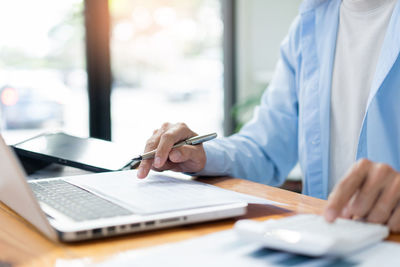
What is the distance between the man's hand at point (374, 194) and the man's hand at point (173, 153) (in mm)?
375

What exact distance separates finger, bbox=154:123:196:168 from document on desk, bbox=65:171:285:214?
0.03 metres

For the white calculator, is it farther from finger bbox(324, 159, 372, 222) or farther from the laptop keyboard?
the laptop keyboard

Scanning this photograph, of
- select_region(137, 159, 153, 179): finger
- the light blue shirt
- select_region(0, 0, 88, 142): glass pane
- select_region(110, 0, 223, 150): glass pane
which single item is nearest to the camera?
select_region(137, 159, 153, 179): finger

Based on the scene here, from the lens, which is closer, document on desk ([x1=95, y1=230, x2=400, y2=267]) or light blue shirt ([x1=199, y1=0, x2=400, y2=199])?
document on desk ([x1=95, y1=230, x2=400, y2=267])

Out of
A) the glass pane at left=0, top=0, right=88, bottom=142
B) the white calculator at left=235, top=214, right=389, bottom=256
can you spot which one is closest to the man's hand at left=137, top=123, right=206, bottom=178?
the white calculator at left=235, top=214, right=389, bottom=256

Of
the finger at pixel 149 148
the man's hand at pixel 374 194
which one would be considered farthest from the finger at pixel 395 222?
→ the finger at pixel 149 148

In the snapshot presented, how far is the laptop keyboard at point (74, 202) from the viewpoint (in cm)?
59

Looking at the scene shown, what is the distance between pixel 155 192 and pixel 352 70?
0.64 metres

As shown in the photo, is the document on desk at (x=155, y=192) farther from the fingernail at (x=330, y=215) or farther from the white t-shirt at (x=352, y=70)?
the white t-shirt at (x=352, y=70)

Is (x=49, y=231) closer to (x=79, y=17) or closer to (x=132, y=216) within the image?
(x=132, y=216)

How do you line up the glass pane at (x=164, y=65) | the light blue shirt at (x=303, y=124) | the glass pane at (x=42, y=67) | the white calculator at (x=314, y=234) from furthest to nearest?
the glass pane at (x=164, y=65)
the glass pane at (x=42, y=67)
the light blue shirt at (x=303, y=124)
the white calculator at (x=314, y=234)

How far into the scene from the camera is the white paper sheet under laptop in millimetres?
558

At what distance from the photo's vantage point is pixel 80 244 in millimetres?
543

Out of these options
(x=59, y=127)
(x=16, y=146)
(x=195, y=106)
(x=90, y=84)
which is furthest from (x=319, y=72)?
(x=195, y=106)
